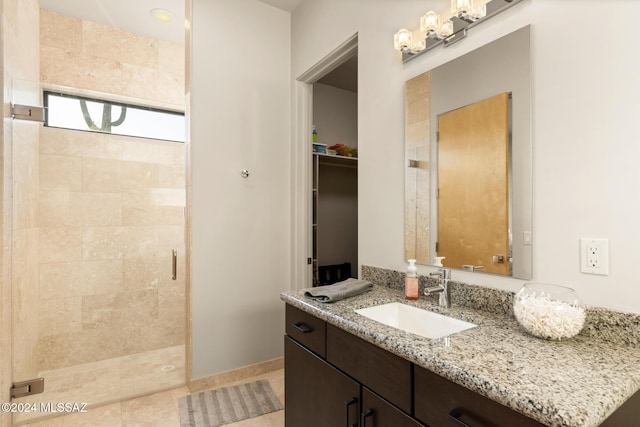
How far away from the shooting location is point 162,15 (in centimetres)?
268

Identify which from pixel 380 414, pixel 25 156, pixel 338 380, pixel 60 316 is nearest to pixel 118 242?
pixel 60 316

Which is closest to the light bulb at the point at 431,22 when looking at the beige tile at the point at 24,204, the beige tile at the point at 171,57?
the beige tile at the point at 24,204

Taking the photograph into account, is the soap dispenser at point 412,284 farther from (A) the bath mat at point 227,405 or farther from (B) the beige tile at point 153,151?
(B) the beige tile at point 153,151

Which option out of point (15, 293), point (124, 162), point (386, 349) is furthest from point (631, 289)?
point (124, 162)

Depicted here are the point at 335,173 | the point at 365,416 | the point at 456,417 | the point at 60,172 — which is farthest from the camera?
the point at 335,173

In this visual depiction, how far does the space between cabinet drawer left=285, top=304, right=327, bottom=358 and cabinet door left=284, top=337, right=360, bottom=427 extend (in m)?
0.03

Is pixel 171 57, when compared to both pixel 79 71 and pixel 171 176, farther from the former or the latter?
pixel 171 176

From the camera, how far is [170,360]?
9.01 ft

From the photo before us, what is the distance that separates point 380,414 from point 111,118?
121 inches

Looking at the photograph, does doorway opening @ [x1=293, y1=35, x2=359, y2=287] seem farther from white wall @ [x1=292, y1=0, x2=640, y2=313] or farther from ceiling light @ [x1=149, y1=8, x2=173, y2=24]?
white wall @ [x1=292, y1=0, x2=640, y2=313]

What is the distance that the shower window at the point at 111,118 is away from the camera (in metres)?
2.57

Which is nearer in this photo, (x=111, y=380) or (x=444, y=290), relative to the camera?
(x=444, y=290)

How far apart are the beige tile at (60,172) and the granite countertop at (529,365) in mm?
2632

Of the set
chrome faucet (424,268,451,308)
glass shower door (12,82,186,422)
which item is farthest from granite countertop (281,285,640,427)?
glass shower door (12,82,186,422)
